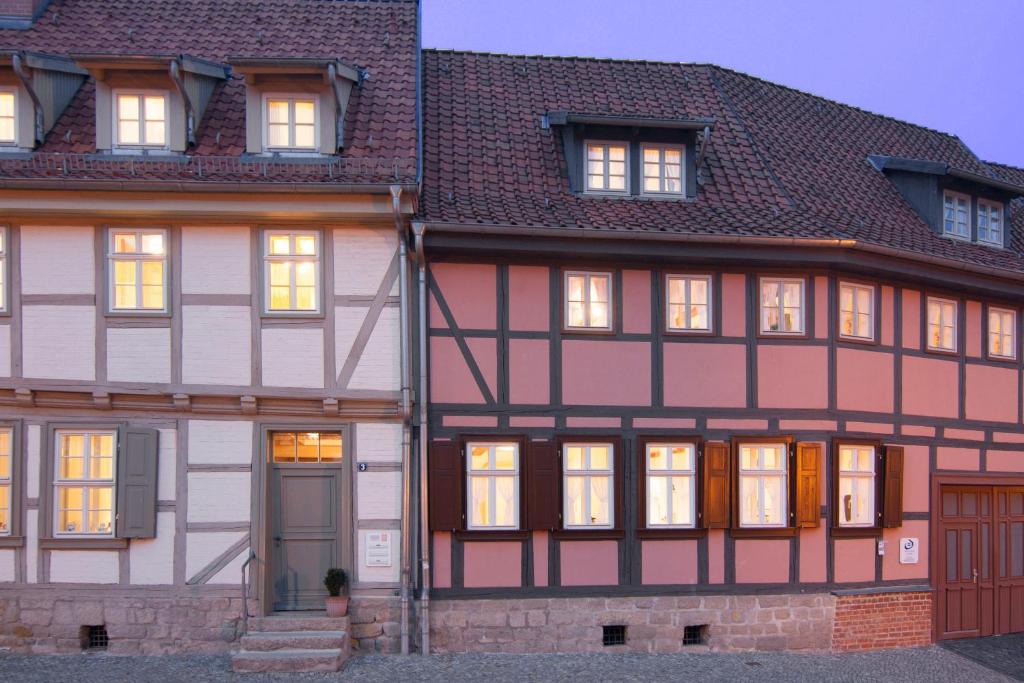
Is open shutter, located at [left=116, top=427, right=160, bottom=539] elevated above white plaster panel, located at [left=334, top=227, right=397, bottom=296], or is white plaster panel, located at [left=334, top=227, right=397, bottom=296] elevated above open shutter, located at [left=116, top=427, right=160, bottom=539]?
white plaster panel, located at [left=334, top=227, right=397, bottom=296]

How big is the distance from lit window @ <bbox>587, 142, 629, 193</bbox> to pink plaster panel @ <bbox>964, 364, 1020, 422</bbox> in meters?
5.95

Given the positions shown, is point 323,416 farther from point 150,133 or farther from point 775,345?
point 775,345

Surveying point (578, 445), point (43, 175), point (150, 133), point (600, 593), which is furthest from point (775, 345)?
point (43, 175)

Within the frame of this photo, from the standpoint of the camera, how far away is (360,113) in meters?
13.2

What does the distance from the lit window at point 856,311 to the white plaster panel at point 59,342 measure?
31.7 feet

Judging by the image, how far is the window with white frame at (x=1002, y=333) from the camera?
14.8m

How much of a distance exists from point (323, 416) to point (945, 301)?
913cm

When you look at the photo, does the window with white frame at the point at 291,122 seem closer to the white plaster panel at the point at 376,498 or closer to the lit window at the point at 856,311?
the white plaster panel at the point at 376,498

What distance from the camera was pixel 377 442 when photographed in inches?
475

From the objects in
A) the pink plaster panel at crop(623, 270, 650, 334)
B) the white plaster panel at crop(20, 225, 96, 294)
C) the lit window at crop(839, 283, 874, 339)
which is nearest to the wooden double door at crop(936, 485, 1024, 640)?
the lit window at crop(839, 283, 874, 339)

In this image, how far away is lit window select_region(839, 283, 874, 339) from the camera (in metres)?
13.3

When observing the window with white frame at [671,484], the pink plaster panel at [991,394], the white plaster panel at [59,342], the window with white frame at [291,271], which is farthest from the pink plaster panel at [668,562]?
the white plaster panel at [59,342]

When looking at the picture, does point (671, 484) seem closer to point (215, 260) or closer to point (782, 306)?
point (782, 306)

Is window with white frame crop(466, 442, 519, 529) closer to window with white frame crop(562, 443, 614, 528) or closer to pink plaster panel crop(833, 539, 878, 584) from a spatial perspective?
window with white frame crop(562, 443, 614, 528)
